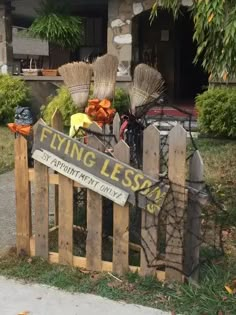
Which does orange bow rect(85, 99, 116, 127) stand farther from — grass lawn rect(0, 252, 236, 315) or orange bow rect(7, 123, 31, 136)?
grass lawn rect(0, 252, 236, 315)

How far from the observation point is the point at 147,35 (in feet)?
41.3

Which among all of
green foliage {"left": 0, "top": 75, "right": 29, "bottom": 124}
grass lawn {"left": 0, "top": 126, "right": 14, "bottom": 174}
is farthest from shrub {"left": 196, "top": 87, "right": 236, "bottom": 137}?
green foliage {"left": 0, "top": 75, "right": 29, "bottom": 124}

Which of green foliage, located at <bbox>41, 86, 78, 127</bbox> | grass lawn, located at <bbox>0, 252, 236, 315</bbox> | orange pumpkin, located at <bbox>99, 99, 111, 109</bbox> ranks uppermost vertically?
orange pumpkin, located at <bbox>99, 99, 111, 109</bbox>

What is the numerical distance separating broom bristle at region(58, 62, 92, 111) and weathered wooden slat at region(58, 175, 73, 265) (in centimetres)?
81

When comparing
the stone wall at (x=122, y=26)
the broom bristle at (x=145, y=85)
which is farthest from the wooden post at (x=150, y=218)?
the stone wall at (x=122, y=26)

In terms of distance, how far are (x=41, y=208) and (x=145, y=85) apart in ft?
3.98

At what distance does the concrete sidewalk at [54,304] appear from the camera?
308 centimetres

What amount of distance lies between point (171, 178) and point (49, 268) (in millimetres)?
1160

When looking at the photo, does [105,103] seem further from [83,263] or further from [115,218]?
[83,263]

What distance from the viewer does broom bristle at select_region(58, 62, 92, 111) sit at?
3.96 m

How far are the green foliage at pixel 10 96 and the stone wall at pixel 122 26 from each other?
7.01ft

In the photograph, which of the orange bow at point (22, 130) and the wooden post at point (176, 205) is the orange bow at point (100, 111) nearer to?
the orange bow at point (22, 130)

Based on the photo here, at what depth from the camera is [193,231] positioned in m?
3.31

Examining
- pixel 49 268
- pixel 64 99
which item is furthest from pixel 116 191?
pixel 64 99
